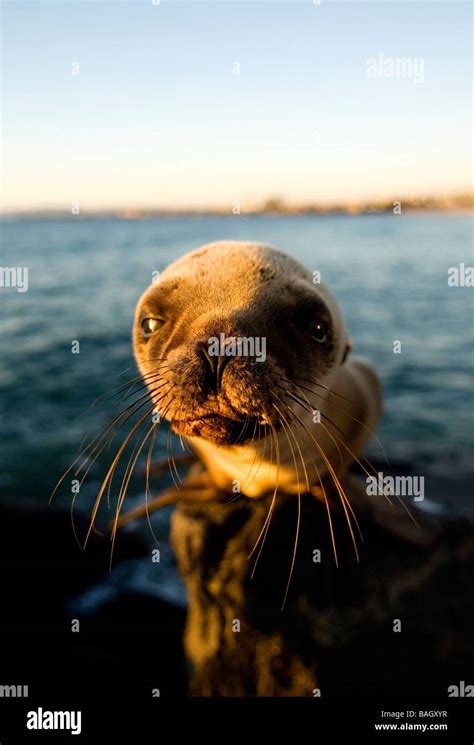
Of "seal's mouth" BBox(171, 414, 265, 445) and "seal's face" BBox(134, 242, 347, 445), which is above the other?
"seal's face" BBox(134, 242, 347, 445)

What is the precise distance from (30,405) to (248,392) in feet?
29.2

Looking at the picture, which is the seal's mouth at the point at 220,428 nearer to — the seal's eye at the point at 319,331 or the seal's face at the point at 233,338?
the seal's face at the point at 233,338

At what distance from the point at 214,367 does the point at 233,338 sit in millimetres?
128

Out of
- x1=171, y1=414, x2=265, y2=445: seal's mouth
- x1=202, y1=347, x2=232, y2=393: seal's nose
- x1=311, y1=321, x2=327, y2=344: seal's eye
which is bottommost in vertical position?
x1=171, y1=414, x2=265, y2=445: seal's mouth

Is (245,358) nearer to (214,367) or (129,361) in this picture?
(214,367)

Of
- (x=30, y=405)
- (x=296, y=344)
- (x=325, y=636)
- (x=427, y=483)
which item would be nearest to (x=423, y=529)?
(x=325, y=636)

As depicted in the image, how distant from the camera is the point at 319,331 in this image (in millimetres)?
2850

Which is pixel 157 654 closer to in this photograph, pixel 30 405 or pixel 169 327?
pixel 169 327

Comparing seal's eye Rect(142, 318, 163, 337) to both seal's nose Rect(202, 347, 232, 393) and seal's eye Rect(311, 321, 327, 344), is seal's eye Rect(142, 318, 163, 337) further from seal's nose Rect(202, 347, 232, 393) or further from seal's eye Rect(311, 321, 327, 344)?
seal's eye Rect(311, 321, 327, 344)

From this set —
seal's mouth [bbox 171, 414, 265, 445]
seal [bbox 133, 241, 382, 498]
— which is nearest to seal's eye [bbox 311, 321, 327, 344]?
seal [bbox 133, 241, 382, 498]

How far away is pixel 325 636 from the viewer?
330 centimetres

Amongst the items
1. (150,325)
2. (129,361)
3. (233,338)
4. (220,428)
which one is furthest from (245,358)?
(129,361)

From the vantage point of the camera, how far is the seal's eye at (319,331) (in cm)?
283

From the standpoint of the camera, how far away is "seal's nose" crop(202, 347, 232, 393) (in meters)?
2.34
